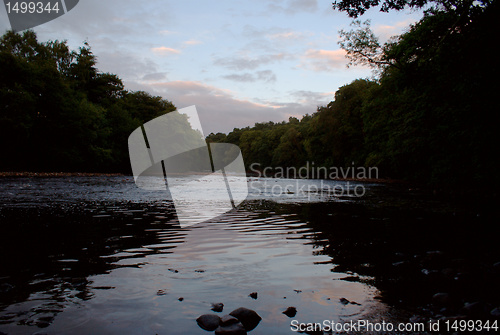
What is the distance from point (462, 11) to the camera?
1351 centimetres

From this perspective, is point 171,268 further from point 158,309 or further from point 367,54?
point 367,54

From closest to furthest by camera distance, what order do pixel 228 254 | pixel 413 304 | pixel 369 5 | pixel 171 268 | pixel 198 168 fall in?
pixel 413 304 → pixel 171 268 → pixel 228 254 → pixel 369 5 → pixel 198 168

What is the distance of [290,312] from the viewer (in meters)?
3.16

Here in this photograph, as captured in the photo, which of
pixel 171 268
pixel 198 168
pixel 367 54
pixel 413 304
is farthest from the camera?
pixel 198 168

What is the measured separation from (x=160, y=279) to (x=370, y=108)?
1928 inches

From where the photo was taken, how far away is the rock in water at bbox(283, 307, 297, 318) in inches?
123

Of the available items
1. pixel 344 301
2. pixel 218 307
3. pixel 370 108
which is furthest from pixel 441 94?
pixel 370 108

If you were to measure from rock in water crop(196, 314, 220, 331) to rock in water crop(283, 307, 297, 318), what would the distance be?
70cm

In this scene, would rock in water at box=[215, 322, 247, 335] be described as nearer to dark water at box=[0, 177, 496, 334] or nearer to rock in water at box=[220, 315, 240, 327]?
rock in water at box=[220, 315, 240, 327]

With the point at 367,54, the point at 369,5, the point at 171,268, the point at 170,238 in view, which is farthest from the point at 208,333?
the point at 367,54

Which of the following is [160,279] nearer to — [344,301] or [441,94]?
[344,301]

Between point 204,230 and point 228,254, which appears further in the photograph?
point 204,230

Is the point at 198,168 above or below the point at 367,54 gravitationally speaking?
below

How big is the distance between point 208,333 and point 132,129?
2705 inches
